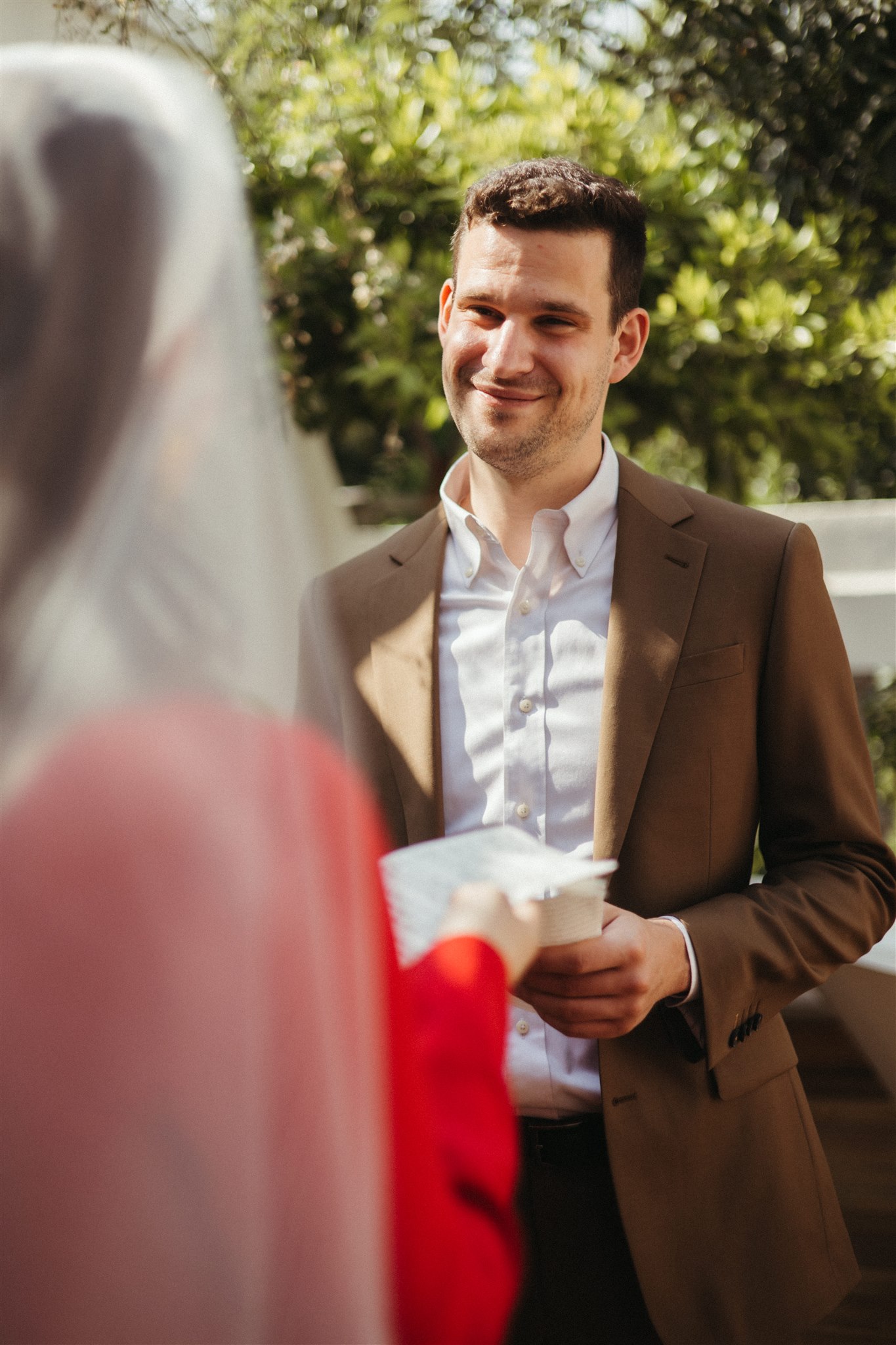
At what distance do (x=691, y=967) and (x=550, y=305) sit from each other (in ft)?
3.04

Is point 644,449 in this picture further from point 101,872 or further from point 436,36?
point 101,872

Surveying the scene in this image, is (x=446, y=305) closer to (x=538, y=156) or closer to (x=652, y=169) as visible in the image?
(x=538, y=156)

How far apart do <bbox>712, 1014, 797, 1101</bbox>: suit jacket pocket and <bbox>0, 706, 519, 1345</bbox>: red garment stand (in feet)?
3.15

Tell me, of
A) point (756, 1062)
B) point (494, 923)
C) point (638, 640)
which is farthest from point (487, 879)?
point (756, 1062)

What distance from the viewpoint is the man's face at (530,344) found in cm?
158

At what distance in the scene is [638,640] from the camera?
4.99 feet

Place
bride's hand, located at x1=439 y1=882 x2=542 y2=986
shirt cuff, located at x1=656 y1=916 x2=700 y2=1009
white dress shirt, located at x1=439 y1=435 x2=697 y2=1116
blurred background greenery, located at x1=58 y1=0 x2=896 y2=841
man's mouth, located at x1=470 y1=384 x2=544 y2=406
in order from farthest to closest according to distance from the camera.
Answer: blurred background greenery, located at x1=58 y1=0 x2=896 y2=841, man's mouth, located at x1=470 y1=384 x2=544 y2=406, white dress shirt, located at x1=439 y1=435 x2=697 y2=1116, shirt cuff, located at x1=656 y1=916 x2=700 y2=1009, bride's hand, located at x1=439 y1=882 x2=542 y2=986

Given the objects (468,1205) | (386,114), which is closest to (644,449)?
(386,114)

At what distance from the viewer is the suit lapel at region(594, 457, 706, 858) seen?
1456mm

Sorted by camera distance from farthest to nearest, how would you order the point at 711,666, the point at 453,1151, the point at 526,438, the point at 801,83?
the point at 801,83 → the point at 526,438 → the point at 711,666 → the point at 453,1151

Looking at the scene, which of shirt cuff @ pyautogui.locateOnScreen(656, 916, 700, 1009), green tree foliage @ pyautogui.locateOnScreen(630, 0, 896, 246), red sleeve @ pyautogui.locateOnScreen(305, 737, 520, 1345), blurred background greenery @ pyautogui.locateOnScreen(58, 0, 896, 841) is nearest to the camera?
red sleeve @ pyautogui.locateOnScreen(305, 737, 520, 1345)

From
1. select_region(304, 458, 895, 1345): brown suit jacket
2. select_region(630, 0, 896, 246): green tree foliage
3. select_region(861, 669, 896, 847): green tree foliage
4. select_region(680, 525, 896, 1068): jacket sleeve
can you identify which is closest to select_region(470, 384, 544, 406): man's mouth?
select_region(304, 458, 895, 1345): brown suit jacket

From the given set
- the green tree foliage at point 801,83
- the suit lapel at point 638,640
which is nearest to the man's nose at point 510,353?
the suit lapel at point 638,640

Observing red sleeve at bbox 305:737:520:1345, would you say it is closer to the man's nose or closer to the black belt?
the black belt
